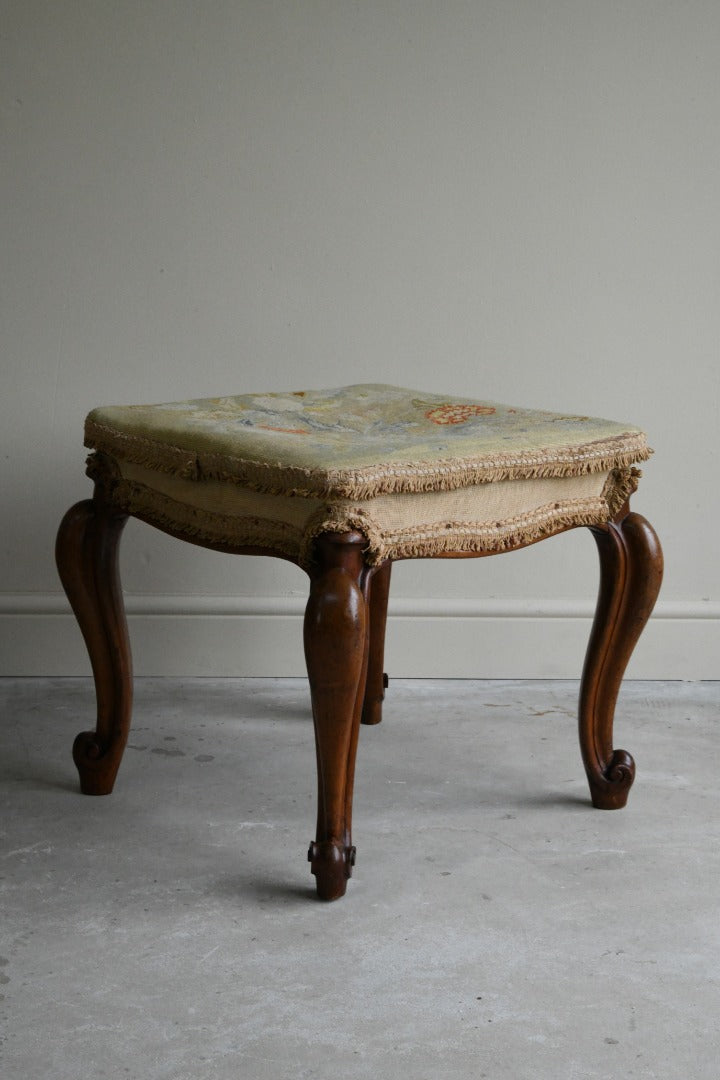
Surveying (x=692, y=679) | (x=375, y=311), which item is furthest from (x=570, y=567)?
(x=375, y=311)

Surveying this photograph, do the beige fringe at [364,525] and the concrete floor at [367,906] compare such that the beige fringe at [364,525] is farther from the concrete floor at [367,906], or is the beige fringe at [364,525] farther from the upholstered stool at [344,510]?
the concrete floor at [367,906]

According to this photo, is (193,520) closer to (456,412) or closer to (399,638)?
(456,412)

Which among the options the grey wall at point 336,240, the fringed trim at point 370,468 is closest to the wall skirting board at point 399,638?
the grey wall at point 336,240

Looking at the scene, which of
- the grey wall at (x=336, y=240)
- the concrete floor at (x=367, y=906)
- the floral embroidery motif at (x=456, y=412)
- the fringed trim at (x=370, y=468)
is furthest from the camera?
the grey wall at (x=336, y=240)

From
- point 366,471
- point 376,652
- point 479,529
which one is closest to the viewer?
point 366,471

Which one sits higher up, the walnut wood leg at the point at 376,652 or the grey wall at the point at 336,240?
the grey wall at the point at 336,240

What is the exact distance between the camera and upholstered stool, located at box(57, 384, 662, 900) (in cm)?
98

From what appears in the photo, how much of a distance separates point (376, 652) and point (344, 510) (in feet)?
1.79

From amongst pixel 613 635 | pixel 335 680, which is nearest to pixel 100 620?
pixel 335 680

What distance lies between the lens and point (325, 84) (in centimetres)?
157

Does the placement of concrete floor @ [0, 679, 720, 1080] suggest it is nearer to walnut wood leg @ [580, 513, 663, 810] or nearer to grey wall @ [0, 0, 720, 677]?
walnut wood leg @ [580, 513, 663, 810]

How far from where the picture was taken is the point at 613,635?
123 cm

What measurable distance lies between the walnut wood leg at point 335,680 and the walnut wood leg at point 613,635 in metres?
0.32

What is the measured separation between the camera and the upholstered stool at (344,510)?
3.23 feet
